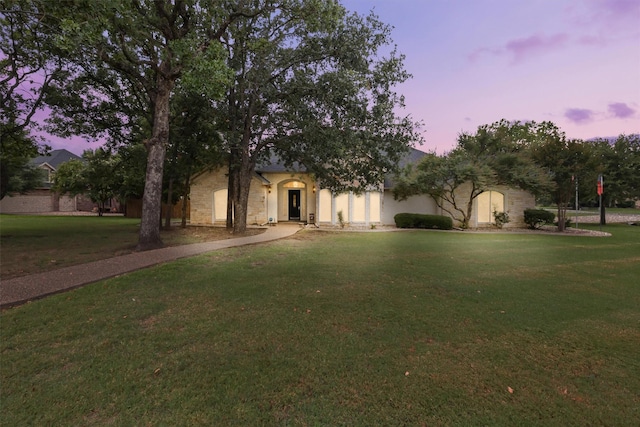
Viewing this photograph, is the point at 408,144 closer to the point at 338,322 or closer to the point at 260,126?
the point at 260,126

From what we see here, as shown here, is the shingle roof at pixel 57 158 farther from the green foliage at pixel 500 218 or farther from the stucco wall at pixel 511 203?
the green foliage at pixel 500 218

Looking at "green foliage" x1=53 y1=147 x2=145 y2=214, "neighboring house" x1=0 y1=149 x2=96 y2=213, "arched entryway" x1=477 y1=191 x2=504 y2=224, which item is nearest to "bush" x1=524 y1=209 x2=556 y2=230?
"arched entryway" x1=477 y1=191 x2=504 y2=224

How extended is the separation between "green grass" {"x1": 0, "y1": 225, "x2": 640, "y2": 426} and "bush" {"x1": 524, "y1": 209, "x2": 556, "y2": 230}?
1503 centimetres

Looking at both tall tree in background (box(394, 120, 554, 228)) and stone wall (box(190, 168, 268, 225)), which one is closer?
tall tree in background (box(394, 120, 554, 228))

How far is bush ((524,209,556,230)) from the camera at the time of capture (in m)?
19.8

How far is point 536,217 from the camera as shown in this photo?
19891 millimetres

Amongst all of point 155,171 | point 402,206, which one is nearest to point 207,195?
point 155,171

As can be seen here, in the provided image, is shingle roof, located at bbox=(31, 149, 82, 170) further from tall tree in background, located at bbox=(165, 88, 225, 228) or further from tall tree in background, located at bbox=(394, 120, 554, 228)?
tall tree in background, located at bbox=(394, 120, 554, 228)

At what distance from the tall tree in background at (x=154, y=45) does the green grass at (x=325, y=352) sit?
4.63 meters

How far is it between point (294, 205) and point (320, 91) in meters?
11.5

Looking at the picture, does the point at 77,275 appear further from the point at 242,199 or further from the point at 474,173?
the point at 474,173

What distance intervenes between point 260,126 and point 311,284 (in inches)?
433

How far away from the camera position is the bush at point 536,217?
65.0ft

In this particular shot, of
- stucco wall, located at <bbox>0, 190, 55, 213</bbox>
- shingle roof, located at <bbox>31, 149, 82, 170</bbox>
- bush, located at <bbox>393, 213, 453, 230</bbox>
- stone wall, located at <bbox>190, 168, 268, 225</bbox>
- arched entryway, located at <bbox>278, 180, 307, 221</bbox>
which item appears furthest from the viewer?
shingle roof, located at <bbox>31, 149, 82, 170</bbox>
